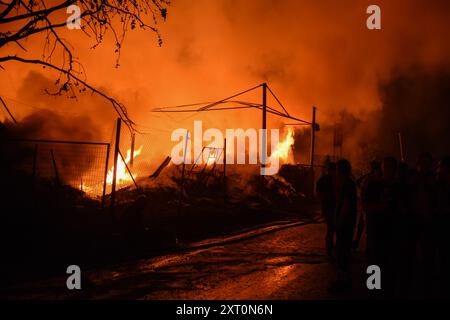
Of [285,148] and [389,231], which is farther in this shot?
[285,148]

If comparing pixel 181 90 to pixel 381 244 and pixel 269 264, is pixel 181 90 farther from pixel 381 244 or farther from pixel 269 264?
pixel 381 244

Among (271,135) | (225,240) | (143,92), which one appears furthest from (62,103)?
(225,240)

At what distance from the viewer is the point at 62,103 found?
1032 inches

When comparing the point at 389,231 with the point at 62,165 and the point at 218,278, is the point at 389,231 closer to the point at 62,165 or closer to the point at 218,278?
the point at 218,278

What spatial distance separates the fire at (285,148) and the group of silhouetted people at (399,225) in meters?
23.6

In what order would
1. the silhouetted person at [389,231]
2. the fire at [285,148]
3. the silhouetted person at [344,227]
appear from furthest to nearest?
1. the fire at [285,148]
2. the silhouetted person at [344,227]
3. the silhouetted person at [389,231]

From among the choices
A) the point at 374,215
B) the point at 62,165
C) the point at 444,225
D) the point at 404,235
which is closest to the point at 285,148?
the point at 62,165

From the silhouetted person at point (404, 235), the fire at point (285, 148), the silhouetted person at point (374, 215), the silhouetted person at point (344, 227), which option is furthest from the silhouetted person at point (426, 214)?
the fire at point (285, 148)

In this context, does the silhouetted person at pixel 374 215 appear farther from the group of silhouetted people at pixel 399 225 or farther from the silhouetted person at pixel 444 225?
the silhouetted person at pixel 444 225

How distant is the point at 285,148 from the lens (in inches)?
1206

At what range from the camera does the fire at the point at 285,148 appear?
98.3 ft

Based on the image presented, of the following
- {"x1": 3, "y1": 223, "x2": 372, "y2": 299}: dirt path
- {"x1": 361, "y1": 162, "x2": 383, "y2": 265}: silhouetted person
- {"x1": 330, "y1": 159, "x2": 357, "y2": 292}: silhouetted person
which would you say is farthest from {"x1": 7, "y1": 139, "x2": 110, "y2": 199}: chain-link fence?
{"x1": 361, "y1": 162, "x2": 383, "y2": 265}: silhouetted person

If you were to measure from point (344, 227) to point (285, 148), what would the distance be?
82.5ft

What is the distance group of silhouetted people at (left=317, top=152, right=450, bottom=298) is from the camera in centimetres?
534
